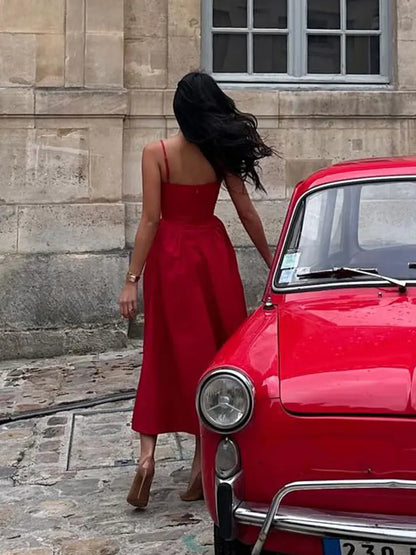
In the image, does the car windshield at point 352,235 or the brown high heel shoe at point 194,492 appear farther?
the brown high heel shoe at point 194,492

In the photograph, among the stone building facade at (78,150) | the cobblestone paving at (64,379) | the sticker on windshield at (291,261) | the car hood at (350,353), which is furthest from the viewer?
the stone building facade at (78,150)

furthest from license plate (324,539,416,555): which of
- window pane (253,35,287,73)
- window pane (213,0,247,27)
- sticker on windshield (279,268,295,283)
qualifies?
window pane (213,0,247,27)

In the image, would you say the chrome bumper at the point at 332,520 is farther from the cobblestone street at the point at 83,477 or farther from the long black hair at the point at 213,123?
the long black hair at the point at 213,123

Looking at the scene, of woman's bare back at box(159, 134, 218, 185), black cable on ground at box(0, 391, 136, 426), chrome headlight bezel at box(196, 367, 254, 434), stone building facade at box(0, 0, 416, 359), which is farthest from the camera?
stone building facade at box(0, 0, 416, 359)

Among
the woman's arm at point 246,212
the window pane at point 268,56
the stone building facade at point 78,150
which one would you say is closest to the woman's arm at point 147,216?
the woman's arm at point 246,212

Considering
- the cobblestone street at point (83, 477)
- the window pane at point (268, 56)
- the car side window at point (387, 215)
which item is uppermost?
the window pane at point (268, 56)

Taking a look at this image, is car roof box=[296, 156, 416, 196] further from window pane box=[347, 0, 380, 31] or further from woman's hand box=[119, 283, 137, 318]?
window pane box=[347, 0, 380, 31]

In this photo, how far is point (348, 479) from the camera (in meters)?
2.76

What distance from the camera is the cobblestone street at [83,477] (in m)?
3.94

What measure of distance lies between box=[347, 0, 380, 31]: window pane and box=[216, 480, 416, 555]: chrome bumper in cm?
712

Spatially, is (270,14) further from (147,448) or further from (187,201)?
(147,448)

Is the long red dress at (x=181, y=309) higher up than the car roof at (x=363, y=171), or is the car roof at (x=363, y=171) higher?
the car roof at (x=363, y=171)

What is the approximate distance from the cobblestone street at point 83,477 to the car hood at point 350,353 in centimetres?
118

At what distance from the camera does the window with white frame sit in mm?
8828
